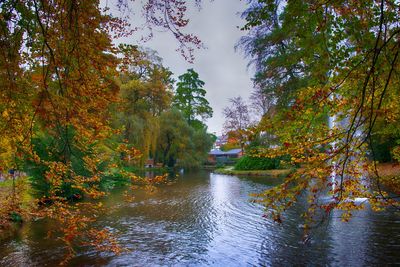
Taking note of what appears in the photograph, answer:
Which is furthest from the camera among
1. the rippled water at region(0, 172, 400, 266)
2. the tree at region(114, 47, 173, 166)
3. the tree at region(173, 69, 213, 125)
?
the tree at region(173, 69, 213, 125)

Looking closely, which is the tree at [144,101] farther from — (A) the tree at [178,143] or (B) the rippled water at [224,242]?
(B) the rippled water at [224,242]

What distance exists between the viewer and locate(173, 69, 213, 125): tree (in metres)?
45.0

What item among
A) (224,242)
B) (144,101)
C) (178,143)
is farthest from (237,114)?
(224,242)

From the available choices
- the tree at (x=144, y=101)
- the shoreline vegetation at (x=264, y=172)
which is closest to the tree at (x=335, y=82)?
the shoreline vegetation at (x=264, y=172)

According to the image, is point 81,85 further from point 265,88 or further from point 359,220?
point 265,88

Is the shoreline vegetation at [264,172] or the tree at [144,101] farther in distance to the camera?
the shoreline vegetation at [264,172]

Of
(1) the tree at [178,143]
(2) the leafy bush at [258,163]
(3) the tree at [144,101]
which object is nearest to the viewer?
(3) the tree at [144,101]

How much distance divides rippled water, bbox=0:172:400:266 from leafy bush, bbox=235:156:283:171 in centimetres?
1624

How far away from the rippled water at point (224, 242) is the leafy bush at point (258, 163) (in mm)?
16241

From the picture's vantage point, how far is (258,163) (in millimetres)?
27188

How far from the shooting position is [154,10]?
340 cm

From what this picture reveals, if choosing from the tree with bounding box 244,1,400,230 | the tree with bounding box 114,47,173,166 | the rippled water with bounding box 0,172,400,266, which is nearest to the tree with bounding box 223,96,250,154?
the tree with bounding box 114,47,173,166

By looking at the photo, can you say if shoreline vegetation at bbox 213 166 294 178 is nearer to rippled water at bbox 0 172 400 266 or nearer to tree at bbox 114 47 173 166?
tree at bbox 114 47 173 166

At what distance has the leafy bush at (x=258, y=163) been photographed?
2601cm
